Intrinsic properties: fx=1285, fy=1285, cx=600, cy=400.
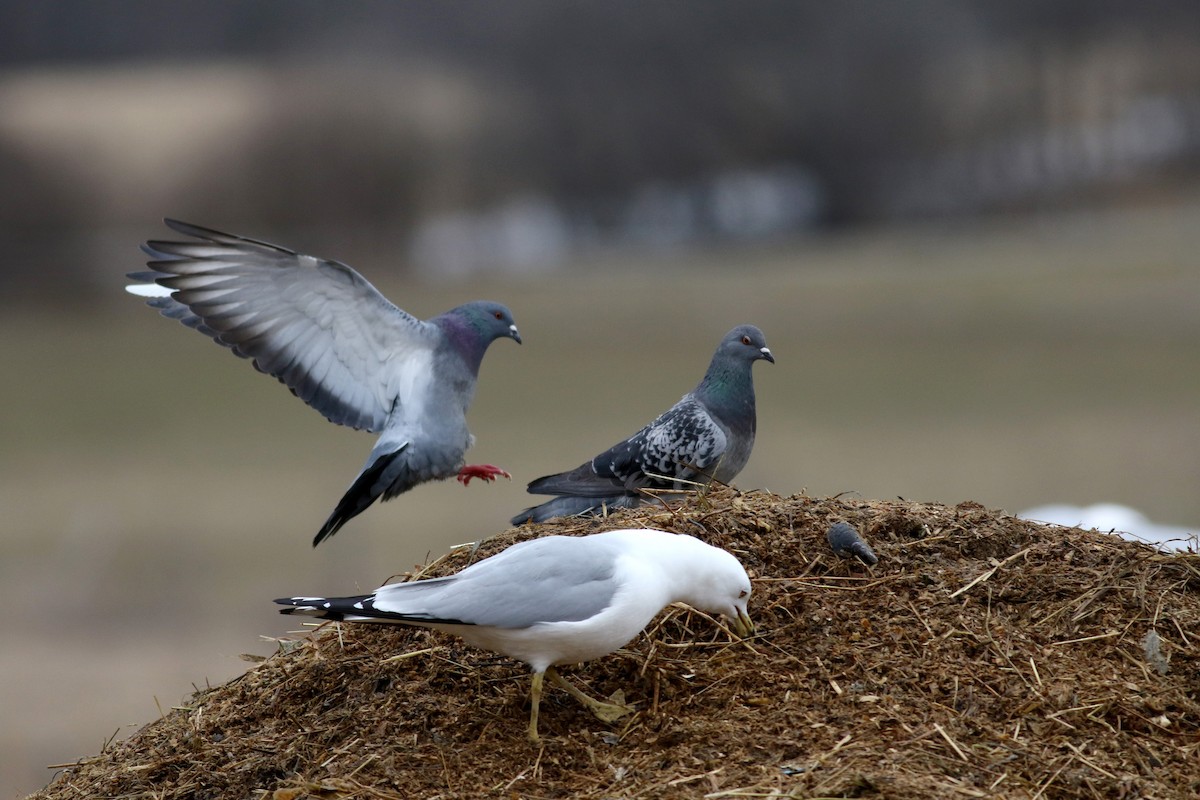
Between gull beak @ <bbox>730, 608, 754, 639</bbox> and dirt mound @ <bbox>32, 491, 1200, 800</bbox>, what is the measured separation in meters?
0.03

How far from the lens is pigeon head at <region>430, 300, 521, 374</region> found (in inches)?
197

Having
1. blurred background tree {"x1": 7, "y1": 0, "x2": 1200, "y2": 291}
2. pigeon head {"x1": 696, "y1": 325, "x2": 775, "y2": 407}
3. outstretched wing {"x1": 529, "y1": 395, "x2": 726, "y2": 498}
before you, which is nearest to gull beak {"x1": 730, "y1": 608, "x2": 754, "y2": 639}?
outstretched wing {"x1": 529, "y1": 395, "x2": 726, "y2": 498}

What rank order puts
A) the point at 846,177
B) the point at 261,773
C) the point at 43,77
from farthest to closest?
the point at 846,177
the point at 43,77
the point at 261,773

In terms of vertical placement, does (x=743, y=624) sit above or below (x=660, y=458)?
below

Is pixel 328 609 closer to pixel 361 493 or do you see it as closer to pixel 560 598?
pixel 560 598

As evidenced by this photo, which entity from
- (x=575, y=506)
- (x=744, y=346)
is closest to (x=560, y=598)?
(x=575, y=506)

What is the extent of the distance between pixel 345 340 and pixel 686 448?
1364 millimetres

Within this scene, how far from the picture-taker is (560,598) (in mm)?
3102

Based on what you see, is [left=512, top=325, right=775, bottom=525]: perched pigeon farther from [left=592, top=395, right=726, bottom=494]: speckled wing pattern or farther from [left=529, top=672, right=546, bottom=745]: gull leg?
[left=529, top=672, right=546, bottom=745]: gull leg

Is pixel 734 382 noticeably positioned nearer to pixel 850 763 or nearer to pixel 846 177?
pixel 850 763

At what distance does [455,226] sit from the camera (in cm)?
1559

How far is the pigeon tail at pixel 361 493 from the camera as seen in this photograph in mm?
4723

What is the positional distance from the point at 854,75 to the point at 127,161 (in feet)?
29.7

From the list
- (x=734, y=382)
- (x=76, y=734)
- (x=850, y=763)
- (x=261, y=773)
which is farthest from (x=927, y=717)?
(x=76, y=734)
